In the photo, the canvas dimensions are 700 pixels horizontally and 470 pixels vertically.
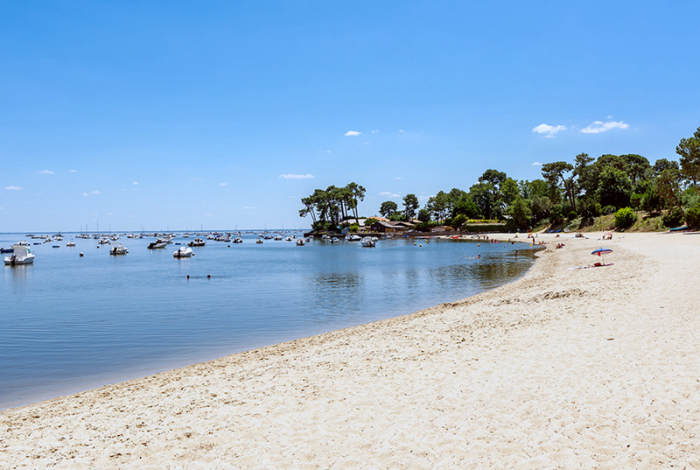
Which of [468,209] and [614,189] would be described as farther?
[468,209]

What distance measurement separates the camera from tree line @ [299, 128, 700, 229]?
64.2 meters

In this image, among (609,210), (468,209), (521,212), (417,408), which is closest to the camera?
(417,408)

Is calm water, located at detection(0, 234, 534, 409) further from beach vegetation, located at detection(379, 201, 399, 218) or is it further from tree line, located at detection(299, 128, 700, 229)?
beach vegetation, located at detection(379, 201, 399, 218)

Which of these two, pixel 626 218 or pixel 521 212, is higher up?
pixel 521 212

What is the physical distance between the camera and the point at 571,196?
106 meters

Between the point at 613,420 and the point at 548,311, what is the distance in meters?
9.36

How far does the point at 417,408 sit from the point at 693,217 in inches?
2766

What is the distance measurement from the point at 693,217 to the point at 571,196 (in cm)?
4869

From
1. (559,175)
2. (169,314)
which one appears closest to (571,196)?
(559,175)

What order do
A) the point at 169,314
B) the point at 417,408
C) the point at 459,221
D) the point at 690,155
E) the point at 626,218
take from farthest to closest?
the point at 459,221 → the point at 626,218 → the point at 690,155 → the point at 169,314 → the point at 417,408

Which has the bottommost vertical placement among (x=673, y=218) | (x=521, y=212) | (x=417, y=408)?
(x=417, y=408)

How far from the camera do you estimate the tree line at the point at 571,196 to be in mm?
64250

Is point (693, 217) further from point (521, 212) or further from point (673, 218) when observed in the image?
point (521, 212)

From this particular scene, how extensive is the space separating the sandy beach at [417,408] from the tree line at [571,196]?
206 ft
